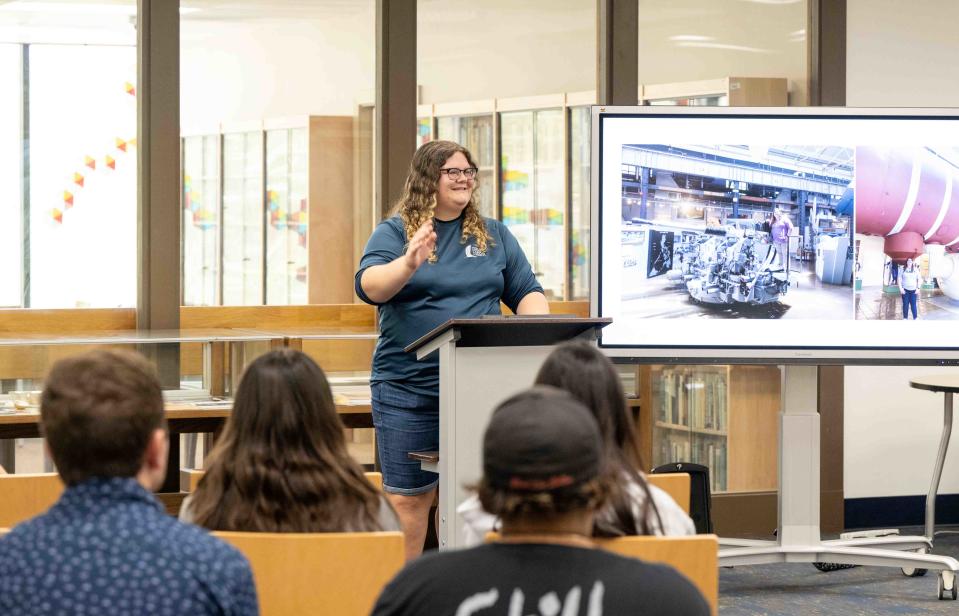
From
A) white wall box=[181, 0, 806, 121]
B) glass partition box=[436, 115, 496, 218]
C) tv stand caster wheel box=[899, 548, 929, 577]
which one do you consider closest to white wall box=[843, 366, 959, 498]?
tv stand caster wheel box=[899, 548, 929, 577]

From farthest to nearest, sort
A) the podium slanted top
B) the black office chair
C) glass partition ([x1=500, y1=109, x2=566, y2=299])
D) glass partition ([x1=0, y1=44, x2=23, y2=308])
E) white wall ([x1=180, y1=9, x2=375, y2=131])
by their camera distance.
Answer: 1. glass partition ([x1=500, y1=109, x2=566, y2=299])
2. white wall ([x1=180, y1=9, x2=375, y2=131])
3. glass partition ([x1=0, y1=44, x2=23, y2=308])
4. the black office chair
5. the podium slanted top

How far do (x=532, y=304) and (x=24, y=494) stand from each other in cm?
162

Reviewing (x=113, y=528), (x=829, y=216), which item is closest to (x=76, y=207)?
(x=829, y=216)

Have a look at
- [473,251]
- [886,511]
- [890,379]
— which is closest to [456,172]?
[473,251]

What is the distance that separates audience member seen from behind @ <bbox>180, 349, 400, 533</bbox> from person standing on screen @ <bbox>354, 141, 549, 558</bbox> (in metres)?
1.39

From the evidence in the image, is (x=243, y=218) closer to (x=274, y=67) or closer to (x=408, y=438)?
(x=274, y=67)

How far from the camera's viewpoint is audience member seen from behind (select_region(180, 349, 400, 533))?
2.11 meters

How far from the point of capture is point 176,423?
4520mm

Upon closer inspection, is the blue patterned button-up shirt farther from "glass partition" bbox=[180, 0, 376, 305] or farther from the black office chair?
"glass partition" bbox=[180, 0, 376, 305]

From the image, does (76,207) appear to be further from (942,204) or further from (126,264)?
(942,204)

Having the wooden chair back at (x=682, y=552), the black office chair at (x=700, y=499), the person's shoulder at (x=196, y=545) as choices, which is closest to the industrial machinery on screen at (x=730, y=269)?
the black office chair at (x=700, y=499)

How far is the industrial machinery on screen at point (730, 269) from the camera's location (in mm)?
4434

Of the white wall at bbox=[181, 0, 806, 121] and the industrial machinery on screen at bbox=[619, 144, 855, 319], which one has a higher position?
the white wall at bbox=[181, 0, 806, 121]

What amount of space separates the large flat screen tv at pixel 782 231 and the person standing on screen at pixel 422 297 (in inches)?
32.1
